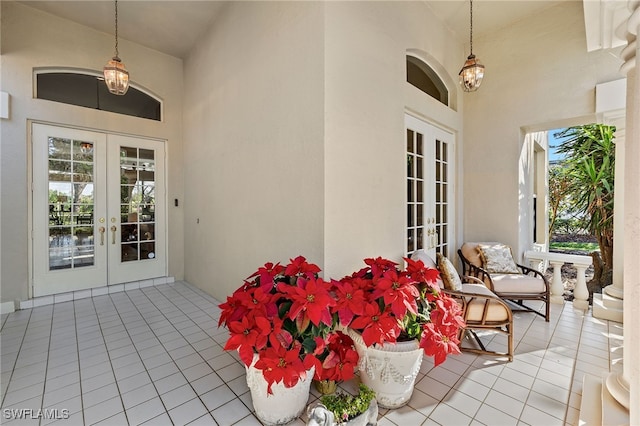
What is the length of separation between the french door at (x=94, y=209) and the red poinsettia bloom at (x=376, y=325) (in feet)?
13.8

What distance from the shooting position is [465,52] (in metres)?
4.29

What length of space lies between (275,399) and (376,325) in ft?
2.33

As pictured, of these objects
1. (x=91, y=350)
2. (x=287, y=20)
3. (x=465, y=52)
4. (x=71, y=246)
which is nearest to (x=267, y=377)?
(x=91, y=350)

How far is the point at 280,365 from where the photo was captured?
1372mm

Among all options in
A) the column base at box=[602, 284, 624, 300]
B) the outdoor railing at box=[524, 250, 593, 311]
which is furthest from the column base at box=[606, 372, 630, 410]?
the outdoor railing at box=[524, 250, 593, 311]

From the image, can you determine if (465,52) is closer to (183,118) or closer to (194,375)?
(183,118)

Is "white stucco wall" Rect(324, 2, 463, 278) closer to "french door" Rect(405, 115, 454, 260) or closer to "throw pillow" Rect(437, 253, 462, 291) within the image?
"french door" Rect(405, 115, 454, 260)

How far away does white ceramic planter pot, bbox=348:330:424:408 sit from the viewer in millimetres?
1642

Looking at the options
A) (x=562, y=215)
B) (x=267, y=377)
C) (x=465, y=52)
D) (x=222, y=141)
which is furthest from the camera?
(x=562, y=215)

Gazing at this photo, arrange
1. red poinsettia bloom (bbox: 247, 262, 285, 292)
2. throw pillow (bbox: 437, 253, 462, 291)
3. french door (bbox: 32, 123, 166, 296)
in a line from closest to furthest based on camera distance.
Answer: red poinsettia bloom (bbox: 247, 262, 285, 292)
throw pillow (bbox: 437, 253, 462, 291)
french door (bbox: 32, 123, 166, 296)

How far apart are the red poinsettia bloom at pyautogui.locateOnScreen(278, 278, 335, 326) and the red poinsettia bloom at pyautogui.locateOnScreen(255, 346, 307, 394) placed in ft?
0.61

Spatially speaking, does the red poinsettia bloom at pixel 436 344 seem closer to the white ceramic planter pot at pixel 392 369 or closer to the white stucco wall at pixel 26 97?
the white ceramic planter pot at pixel 392 369

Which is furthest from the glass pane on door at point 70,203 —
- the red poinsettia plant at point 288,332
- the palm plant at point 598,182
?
the palm plant at point 598,182

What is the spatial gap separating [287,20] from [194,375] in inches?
122
